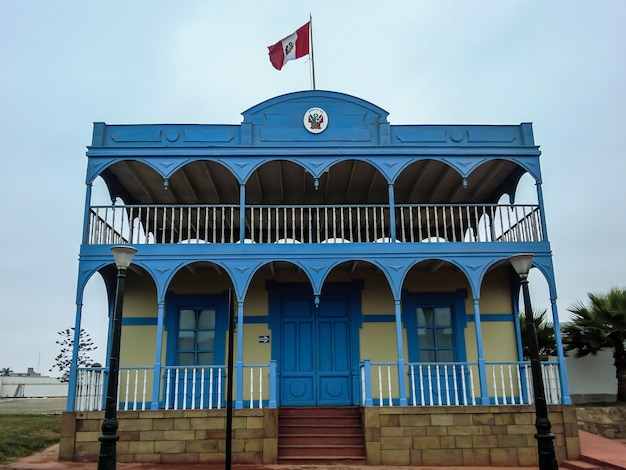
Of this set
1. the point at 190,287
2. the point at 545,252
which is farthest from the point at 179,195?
the point at 545,252

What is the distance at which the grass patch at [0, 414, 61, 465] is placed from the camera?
10716 mm

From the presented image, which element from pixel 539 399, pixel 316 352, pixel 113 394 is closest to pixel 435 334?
pixel 316 352

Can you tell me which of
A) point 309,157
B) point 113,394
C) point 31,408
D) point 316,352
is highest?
point 309,157

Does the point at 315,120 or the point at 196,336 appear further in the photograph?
the point at 196,336

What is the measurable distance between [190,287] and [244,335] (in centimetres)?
168

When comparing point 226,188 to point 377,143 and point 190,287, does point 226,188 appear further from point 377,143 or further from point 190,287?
point 377,143

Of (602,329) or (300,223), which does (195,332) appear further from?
(602,329)

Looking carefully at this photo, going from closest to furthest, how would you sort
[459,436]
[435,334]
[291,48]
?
[459,436] < [435,334] < [291,48]

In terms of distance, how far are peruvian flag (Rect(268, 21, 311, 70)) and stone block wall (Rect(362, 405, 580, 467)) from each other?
27.1 ft

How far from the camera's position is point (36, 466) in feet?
31.0

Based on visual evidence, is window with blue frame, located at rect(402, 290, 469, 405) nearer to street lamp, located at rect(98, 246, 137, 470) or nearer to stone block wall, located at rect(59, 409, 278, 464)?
stone block wall, located at rect(59, 409, 278, 464)

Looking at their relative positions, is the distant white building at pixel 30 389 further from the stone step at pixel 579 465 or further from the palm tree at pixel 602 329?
the stone step at pixel 579 465

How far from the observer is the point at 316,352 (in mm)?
12469

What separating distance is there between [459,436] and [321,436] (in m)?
2.53
